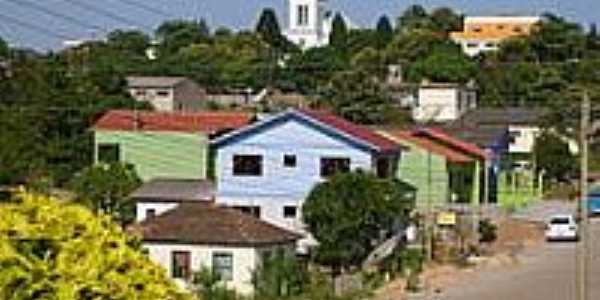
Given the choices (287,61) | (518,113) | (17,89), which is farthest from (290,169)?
(287,61)

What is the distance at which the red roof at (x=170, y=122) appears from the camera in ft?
143

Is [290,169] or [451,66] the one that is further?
[451,66]

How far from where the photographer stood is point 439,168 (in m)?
43.9

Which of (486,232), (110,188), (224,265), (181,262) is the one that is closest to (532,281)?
(224,265)

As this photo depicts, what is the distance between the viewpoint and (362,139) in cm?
3550

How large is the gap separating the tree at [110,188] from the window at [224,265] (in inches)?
328

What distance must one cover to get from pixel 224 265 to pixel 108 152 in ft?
59.3

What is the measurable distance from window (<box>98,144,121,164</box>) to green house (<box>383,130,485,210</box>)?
765 cm

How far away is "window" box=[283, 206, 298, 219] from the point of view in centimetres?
3588

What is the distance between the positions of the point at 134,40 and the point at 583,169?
2825 inches

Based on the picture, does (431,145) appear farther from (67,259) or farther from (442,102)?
(67,259)

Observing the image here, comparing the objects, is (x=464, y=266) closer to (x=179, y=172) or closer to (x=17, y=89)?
(x=179, y=172)

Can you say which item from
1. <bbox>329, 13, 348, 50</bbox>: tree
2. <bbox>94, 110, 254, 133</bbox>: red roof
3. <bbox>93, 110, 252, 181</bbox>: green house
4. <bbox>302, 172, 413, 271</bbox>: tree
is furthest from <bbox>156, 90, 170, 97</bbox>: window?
<bbox>302, 172, 413, 271</bbox>: tree

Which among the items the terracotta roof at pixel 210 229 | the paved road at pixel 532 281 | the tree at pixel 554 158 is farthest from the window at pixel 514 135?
the terracotta roof at pixel 210 229
